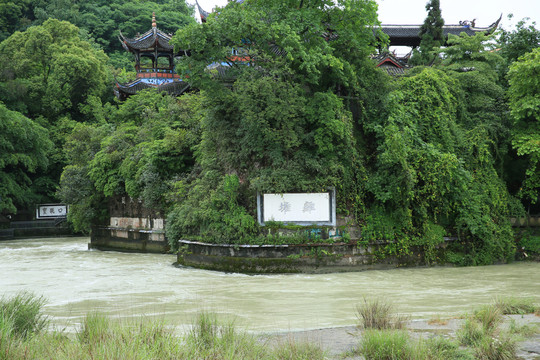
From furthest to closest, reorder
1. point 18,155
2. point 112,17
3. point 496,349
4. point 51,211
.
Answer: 1. point 112,17
2. point 51,211
3. point 18,155
4. point 496,349

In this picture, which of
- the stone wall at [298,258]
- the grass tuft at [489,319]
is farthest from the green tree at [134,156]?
the grass tuft at [489,319]

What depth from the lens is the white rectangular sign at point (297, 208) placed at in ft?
58.2

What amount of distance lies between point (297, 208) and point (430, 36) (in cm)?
1550

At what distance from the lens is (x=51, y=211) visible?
4069 cm

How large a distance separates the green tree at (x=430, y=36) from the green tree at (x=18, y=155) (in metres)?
25.1

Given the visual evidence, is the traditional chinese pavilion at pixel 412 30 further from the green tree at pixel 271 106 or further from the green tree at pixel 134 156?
the green tree at pixel 271 106

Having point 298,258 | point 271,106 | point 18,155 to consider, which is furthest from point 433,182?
point 18,155

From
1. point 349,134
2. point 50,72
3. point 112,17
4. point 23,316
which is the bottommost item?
point 23,316

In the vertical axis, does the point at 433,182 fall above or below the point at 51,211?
above

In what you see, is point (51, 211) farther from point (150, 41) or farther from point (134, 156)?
point (134, 156)

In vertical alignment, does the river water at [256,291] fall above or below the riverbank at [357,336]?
below

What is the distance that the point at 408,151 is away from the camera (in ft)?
60.3

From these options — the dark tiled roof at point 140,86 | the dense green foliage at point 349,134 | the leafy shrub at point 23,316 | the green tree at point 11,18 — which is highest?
the green tree at point 11,18

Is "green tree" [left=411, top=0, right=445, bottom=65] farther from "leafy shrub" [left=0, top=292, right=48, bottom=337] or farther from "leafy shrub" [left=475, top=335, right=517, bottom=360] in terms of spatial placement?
"leafy shrub" [left=0, top=292, right=48, bottom=337]
